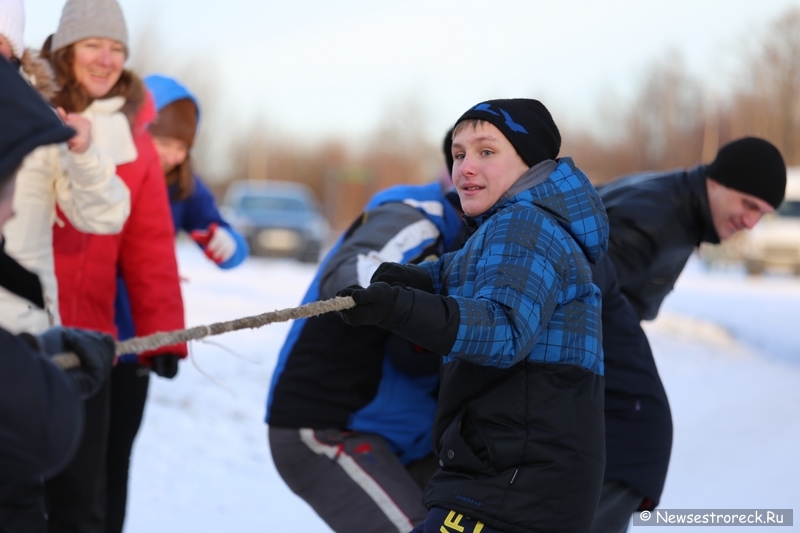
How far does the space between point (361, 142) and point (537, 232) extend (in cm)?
5487

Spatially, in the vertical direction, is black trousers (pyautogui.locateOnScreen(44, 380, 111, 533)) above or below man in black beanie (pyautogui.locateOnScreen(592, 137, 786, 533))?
below

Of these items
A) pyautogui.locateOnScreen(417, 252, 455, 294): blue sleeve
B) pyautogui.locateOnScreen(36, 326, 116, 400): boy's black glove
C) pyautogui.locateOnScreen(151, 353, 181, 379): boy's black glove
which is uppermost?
pyautogui.locateOnScreen(36, 326, 116, 400): boy's black glove

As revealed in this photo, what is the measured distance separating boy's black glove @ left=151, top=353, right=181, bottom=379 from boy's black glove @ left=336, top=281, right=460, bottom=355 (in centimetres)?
138

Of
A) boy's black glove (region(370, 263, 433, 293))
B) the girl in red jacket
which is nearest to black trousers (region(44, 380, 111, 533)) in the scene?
the girl in red jacket

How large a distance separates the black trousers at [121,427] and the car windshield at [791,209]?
2021 centimetres

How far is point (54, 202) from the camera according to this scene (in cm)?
276

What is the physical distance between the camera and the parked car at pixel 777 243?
66.9 ft

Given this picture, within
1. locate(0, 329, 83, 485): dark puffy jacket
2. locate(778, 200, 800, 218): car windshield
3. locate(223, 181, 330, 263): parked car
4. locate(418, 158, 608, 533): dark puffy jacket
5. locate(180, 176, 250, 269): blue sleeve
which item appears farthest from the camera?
locate(778, 200, 800, 218): car windshield

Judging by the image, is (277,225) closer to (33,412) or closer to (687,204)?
(687,204)

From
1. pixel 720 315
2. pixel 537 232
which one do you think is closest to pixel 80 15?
pixel 537 232

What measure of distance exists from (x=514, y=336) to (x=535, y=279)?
0.45ft

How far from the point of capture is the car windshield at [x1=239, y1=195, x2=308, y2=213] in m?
16.8

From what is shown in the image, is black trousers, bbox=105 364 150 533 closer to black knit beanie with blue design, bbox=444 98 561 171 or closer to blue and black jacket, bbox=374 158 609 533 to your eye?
blue and black jacket, bbox=374 158 609 533

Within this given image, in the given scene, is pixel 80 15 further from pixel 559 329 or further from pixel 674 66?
pixel 674 66
